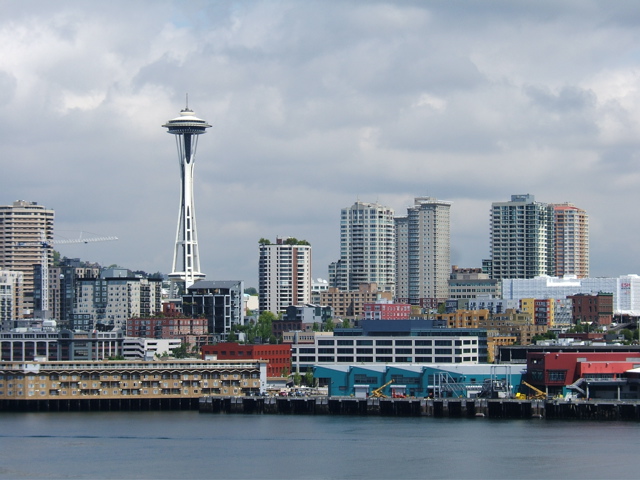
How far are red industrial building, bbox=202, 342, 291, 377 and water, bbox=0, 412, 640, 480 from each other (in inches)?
1336

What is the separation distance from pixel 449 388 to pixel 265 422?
1783 centimetres

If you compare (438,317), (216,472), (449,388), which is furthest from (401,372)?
(438,317)

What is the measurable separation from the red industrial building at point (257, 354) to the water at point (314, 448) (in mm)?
33933

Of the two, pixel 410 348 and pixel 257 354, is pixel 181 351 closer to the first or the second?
pixel 257 354

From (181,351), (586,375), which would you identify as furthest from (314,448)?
(181,351)

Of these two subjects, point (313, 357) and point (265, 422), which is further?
point (313, 357)

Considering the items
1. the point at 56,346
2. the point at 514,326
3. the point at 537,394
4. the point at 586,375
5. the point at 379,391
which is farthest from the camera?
the point at 514,326

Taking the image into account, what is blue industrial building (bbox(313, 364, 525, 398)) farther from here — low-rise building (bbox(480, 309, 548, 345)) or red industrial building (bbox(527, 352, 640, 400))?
low-rise building (bbox(480, 309, 548, 345))

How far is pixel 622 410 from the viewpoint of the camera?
10750 centimetres

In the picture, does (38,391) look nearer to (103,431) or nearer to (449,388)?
(103,431)

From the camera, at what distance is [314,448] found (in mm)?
87375

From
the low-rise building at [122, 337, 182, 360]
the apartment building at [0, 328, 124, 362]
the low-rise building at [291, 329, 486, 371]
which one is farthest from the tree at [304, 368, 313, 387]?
the apartment building at [0, 328, 124, 362]

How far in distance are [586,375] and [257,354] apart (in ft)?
132

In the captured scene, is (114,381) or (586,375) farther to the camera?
(114,381)
